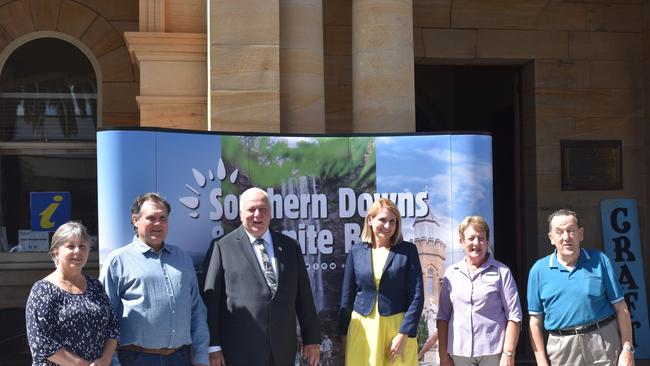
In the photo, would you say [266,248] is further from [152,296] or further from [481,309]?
[481,309]

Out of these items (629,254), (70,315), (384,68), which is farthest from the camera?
(629,254)

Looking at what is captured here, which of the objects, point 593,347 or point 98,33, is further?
point 98,33

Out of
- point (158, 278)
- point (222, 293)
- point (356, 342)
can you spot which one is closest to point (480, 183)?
point (356, 342)

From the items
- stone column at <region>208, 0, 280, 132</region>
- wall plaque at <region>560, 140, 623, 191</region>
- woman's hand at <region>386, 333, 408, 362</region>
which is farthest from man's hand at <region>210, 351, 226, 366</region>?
wall plaque at <region>560, 140, 623, 191</region>

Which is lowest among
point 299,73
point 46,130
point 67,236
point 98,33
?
point 67,236

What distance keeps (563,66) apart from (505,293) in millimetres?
6169

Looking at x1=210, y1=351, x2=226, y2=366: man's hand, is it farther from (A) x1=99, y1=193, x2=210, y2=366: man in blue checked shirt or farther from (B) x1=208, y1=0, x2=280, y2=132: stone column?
(B) x1=208, y1=0, x2=280, y2=132: stone column

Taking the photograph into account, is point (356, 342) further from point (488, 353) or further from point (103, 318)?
point (103, 318)

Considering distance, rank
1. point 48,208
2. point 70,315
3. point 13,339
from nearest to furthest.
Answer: point 70,315
point 13,339
point 48,208

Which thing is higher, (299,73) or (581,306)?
(299,73)

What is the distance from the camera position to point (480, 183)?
634 cm

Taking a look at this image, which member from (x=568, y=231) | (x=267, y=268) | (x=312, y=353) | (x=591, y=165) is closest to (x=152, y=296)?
(x=267, y=268)

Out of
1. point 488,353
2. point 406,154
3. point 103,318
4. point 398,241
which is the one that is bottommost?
→ point 488,353

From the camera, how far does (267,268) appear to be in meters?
5.43
